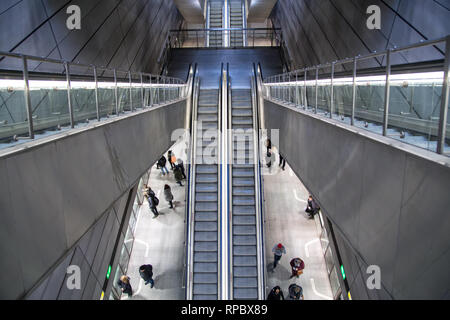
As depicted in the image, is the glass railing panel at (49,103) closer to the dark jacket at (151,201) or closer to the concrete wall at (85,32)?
the concrete wall at (85,32)

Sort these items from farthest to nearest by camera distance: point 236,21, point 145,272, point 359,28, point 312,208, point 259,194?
1. point 236,21
2. point 312,208
3. point 259,194
4. point 145,272
5. point 359,28

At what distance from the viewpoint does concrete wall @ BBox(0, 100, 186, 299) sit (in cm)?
210

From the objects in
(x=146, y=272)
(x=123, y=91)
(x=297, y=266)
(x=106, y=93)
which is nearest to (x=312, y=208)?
(x=297, y=266)

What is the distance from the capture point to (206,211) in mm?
10789

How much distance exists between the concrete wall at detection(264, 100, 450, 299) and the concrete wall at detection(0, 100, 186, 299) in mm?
2652

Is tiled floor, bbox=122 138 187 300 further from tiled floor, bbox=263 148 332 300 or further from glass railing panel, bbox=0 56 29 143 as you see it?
glass railing panel, bbox=0 56 29 143

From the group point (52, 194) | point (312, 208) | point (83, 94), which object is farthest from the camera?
point (312, 208)

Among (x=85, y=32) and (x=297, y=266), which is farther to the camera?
(x=297, y=266)

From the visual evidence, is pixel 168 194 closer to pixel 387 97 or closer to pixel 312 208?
pixel 312 208

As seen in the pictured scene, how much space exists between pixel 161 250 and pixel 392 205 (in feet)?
36.6

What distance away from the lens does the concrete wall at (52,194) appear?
82.6 inches


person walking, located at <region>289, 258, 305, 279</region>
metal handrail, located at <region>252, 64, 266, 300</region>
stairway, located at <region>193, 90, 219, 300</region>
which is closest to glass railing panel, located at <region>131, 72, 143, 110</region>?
stairway, located at <region>193, 90, 219, 300</region>
